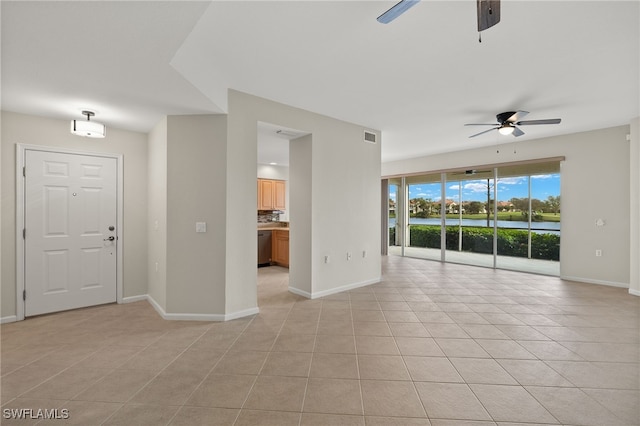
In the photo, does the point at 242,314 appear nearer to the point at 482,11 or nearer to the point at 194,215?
the point at 194,215

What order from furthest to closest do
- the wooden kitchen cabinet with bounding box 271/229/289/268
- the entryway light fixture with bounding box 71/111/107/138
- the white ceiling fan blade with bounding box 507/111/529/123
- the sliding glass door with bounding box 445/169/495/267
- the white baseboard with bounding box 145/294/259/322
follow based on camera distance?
1. the sliding glass door with bounding box 445/169/495/267
2. the wooden kitchen cabinet with bounding box 271/229/289/268
3. the white ceiling fan blade with bounding box 507/111/529/123
4. the white baseboard with bounding box 145/294/259/322
5. the entryway light fixture with bounding box 71/111/107/138

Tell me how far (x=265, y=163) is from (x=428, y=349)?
20.4 ft

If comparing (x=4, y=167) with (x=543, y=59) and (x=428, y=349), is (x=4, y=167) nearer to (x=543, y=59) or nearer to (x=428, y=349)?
(x=428, y=349)

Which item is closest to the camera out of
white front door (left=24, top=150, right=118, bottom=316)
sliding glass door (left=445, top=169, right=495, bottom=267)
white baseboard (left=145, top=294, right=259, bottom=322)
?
white baseboard (left=145, top=294, right=259, bottom=322)

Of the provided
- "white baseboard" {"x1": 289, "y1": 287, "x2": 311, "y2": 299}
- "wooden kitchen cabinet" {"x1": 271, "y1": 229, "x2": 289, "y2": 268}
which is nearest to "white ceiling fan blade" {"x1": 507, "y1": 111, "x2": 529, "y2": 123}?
"white baseboard" {"x1": 289, "y1": 287, "x2": 311, "y2": 299}

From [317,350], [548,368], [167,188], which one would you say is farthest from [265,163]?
[548,368]

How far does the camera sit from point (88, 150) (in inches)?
153

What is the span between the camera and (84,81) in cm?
257

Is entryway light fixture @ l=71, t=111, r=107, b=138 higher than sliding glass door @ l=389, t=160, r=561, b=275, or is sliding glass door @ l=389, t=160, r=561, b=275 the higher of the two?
entryway light fixture @ l=71, t=111, r=107, b=138

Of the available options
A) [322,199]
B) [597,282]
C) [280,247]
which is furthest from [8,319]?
[597,282]

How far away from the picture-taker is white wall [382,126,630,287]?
4919 mm

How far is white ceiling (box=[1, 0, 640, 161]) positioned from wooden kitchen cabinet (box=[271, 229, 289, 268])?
3.39 m

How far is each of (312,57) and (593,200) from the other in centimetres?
585

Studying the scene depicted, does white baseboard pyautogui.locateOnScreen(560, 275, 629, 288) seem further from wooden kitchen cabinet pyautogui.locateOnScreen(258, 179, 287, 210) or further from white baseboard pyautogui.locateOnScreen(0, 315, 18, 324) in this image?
white baseboard pyautogui.locateOnScreen(0, 315, 18, 324)
